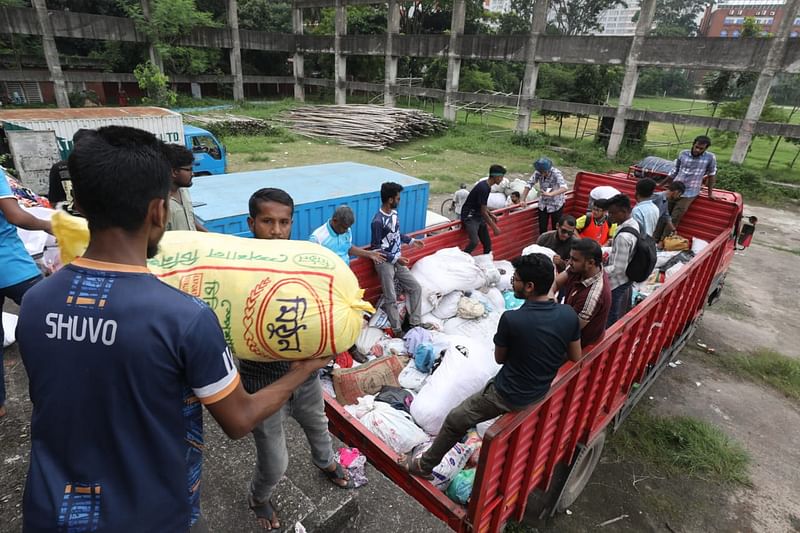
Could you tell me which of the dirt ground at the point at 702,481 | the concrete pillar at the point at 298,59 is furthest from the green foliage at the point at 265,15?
the dirt ground at the point at 702,481

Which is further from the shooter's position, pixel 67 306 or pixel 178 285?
pixel 178 285

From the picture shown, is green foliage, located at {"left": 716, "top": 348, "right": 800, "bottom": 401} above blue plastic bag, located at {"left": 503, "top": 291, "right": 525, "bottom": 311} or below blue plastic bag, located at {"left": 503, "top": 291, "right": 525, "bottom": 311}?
below

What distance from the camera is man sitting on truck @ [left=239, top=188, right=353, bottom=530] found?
5.63 ft

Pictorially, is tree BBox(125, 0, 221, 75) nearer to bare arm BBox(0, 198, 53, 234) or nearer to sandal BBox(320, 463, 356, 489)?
bare arm BBox(0, 198, 53, 234)

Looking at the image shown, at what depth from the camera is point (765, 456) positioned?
3.83 meters

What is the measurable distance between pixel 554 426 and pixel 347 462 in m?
1.27

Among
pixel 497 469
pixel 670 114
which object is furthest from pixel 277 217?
pixel 670 114

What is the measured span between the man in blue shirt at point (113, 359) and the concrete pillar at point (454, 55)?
69.7 ft

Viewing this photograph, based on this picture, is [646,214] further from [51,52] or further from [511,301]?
[51,52]

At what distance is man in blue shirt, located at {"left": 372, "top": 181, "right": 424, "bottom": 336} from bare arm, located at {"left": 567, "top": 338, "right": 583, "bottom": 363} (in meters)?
2.08

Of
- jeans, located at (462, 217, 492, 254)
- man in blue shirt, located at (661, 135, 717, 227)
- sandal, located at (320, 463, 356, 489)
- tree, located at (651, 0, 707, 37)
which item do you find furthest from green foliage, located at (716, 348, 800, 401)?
tree, located at (651, 0, 707, 37)

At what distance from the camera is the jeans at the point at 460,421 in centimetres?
242

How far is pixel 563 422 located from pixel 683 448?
192 centimetres

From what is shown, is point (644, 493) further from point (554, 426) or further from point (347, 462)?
point (347, 462)
